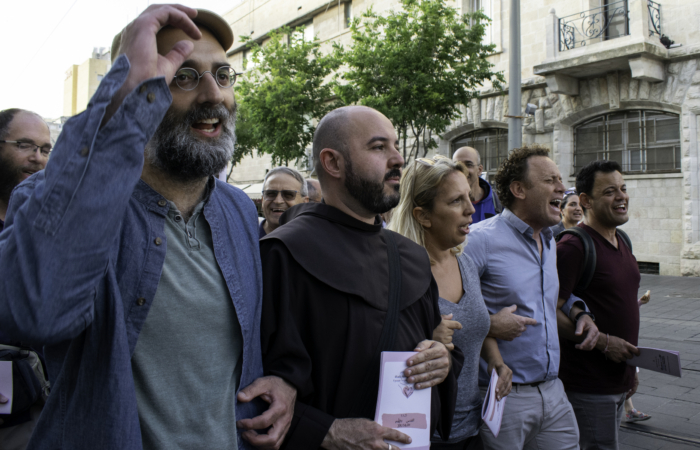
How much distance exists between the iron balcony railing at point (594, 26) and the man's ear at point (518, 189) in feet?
39.0

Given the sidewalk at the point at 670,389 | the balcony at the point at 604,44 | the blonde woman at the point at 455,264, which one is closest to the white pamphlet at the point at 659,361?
the blonde woman at the point at 455,264

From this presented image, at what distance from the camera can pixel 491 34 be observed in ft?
52.4

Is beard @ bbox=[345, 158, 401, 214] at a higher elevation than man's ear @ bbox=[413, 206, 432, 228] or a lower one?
higher

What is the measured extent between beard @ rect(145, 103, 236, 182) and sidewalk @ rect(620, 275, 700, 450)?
4007 mm

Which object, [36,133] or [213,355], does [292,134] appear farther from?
[213,355]

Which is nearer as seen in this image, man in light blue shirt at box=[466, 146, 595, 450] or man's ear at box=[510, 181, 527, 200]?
man in light blue shirt at box=[466, 146, 595, 450]

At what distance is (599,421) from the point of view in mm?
3191

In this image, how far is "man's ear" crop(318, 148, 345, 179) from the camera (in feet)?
6.87

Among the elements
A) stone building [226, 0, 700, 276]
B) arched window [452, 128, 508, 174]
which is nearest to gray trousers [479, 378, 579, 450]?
stone building [226, 0, 700, 276]

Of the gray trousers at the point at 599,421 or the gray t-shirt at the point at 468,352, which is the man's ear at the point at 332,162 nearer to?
the gray t-shirt at the point at 468,352

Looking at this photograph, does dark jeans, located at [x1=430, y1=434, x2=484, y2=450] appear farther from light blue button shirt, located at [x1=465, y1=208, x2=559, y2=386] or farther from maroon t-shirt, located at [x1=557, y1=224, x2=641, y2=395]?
maroon t-shirt, located at [x1=557, y1=224, x2=641, y2=395]

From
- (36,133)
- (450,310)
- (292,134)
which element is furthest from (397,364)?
(292,134)

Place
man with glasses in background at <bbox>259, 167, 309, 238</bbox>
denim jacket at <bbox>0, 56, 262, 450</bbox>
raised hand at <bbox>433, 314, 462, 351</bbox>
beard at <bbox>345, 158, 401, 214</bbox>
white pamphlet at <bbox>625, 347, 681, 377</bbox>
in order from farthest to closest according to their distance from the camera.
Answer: man with glasses in background at <bbox>259, 167, 309, 238</bbox>, white pamphlet at <bbox>625, 347, 681, 377</bbox>, raised hand at <bbox>433, 314, 462, 351</bbox>, beard at <bbox>345, 158, 401, 214</bbox>, denim jacket at <bbox>0, 56, 262, 450</bbox>

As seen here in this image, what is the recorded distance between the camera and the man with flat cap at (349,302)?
1.70 metres
